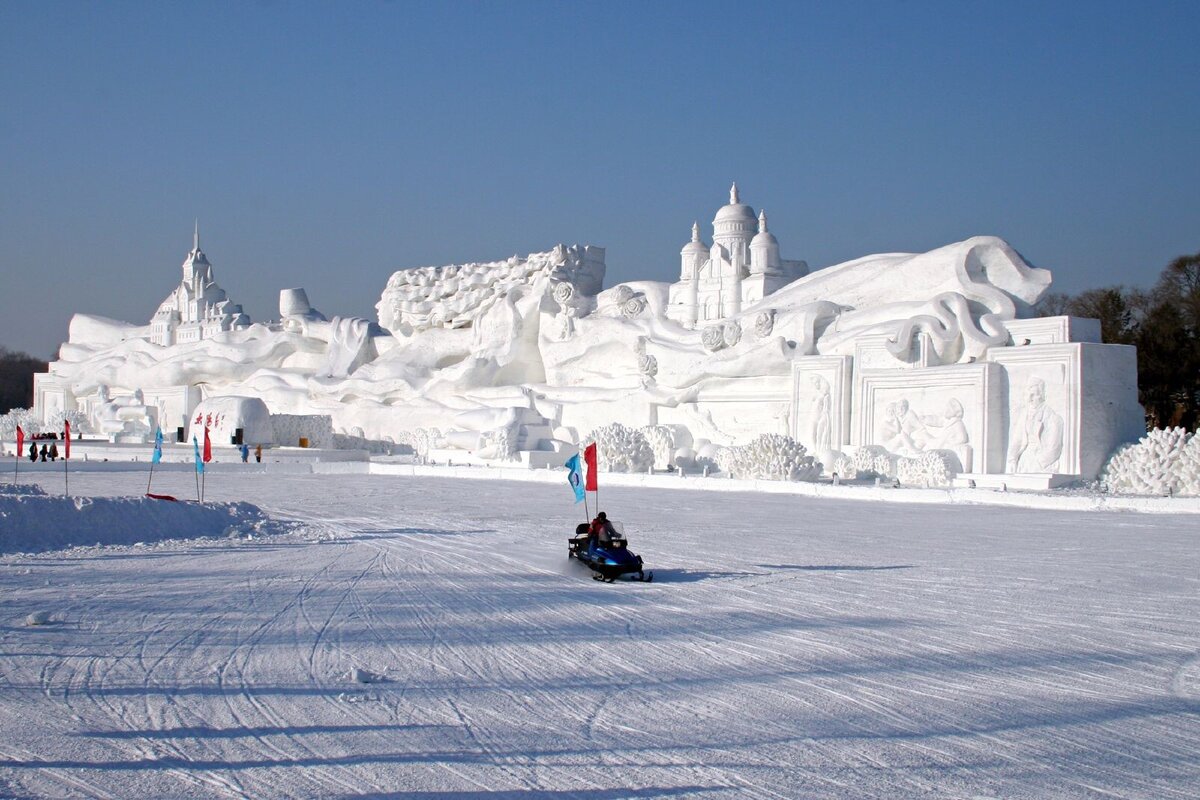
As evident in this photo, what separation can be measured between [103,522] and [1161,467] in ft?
48.1

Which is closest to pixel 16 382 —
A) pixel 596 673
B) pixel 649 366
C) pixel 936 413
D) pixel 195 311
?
pixel 195 311

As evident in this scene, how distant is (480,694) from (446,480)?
18260 millimetres

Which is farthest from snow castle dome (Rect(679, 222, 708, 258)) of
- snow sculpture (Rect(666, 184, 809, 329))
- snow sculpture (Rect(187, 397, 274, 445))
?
snow sculpture (Rect(187, 397, 274, 445))

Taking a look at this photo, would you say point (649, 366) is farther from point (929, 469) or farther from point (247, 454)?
point (247, 454)

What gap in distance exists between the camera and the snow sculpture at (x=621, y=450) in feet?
79.0

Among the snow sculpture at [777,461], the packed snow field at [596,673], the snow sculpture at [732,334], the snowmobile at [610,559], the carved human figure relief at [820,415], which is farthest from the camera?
the snow sculpture at [732,334]

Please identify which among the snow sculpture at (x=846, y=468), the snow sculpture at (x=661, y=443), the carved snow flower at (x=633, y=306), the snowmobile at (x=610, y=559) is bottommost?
the snowmobile at (x=610, y=559)

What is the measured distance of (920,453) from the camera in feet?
66.8

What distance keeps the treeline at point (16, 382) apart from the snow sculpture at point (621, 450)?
4896cm

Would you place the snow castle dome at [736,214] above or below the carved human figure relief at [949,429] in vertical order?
above

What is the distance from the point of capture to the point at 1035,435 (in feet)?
63.0

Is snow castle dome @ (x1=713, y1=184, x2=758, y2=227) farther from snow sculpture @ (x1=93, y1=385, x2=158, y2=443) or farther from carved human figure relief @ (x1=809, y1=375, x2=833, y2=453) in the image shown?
snow sculpture @ (x1=93, y1=385, x2=158, y2=443)

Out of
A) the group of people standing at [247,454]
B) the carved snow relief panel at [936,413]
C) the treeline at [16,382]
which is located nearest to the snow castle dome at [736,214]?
the carved snow relief panel at [936,413]

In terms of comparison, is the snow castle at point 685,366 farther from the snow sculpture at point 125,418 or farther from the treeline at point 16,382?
the treeline at point 16,382
